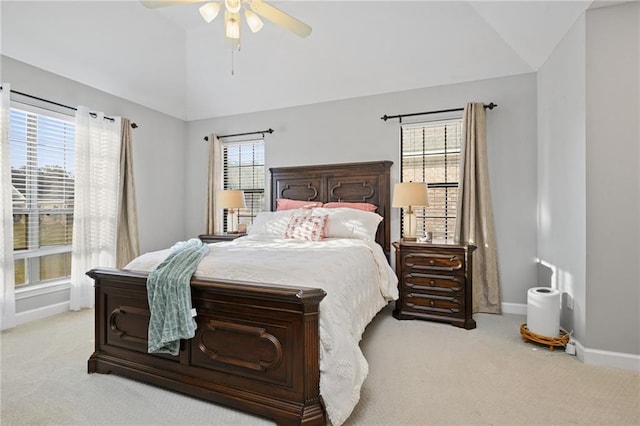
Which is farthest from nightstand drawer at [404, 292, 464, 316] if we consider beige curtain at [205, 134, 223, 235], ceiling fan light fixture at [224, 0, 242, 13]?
beige curtain at [205, 134, 223, 235]

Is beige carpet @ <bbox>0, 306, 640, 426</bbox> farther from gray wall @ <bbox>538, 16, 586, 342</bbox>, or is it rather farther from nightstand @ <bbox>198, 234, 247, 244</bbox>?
nightstand @ <bbox>198, 234, 247, 244</bbox>

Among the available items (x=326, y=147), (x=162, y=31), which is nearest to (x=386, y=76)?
(x=326, y=147)

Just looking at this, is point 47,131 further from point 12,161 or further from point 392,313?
point 392,313

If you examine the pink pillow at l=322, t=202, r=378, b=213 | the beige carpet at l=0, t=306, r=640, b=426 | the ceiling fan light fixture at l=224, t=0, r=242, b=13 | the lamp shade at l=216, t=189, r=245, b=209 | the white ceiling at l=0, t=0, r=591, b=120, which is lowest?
the beige carpet at l=0, t=306, r=640, b=426

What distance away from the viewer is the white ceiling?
3215 mm

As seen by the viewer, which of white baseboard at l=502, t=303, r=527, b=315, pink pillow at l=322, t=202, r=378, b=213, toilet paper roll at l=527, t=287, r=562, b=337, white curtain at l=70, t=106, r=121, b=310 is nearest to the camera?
toilet paper roll at l=527, t=287, r=562, b=337

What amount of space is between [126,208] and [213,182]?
49.7 inches

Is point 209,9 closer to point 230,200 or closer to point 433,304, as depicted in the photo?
point 230,200

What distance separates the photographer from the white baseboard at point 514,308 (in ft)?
12.1

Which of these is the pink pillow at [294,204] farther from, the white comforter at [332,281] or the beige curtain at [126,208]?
the beige curtain at [126,208]

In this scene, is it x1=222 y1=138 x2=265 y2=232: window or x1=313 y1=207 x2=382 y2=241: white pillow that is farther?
x1=222 y1=138 x2=265 y2=232: window

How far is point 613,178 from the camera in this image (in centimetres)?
246

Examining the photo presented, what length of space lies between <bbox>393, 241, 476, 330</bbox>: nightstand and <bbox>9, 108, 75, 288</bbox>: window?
3.84 m

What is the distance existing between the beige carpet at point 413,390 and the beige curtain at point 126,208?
1482 mm
